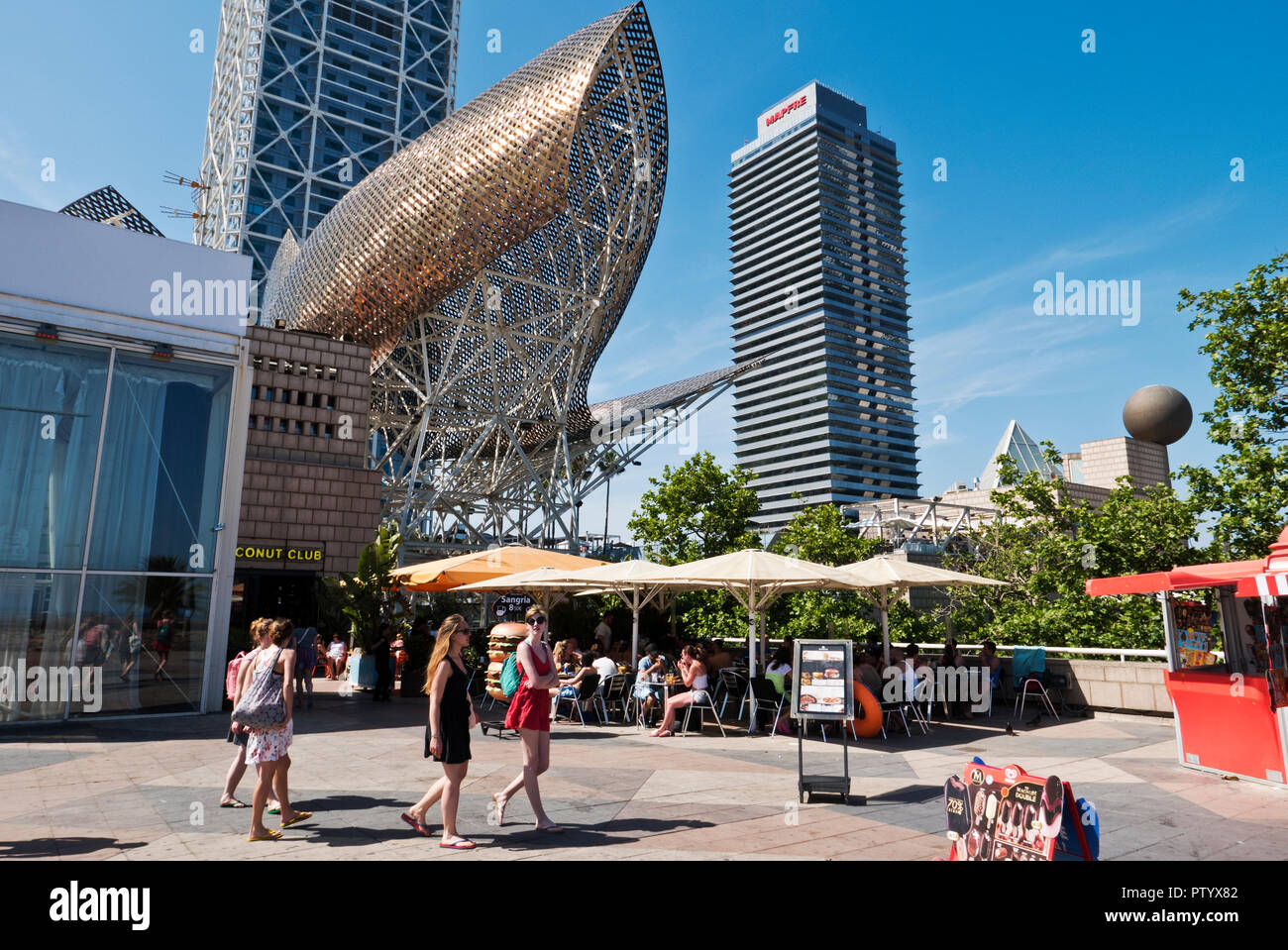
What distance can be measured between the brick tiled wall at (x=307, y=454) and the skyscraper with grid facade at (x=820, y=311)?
421 feet

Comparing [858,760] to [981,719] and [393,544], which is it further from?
[393,544]

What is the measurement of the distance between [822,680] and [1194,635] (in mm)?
5095

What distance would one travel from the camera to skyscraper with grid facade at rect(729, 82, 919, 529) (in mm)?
157500

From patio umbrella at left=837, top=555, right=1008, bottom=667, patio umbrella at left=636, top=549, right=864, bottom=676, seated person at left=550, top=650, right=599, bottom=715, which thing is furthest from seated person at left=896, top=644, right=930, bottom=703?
seated person at left=550, top=650, right=599, bottom=715

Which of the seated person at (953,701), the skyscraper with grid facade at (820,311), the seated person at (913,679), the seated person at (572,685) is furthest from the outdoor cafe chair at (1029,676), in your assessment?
the skyscraper with grid facade at (820,311)

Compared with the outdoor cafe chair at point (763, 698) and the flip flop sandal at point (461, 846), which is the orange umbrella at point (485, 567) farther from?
the flip flop sandal at point (461, 846)

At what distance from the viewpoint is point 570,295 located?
3888 centimetres

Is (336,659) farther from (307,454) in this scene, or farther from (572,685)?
(572,685)

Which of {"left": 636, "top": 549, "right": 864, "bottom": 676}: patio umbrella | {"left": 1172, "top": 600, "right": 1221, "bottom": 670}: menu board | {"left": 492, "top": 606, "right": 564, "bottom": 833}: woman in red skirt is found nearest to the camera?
{"left": 492, "top": 606, "right": 564, "bottom": 833}: woman in red skirt

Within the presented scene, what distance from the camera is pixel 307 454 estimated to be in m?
29.3

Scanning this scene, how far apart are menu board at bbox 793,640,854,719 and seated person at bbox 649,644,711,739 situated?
12.3 ft

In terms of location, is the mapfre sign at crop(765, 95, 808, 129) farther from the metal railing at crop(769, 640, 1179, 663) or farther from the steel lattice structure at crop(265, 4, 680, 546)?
the metal railing at crop(769, 640, 1179, 663)

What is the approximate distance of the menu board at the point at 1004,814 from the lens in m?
4.04

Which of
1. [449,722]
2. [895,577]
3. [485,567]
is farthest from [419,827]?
[485,567]
